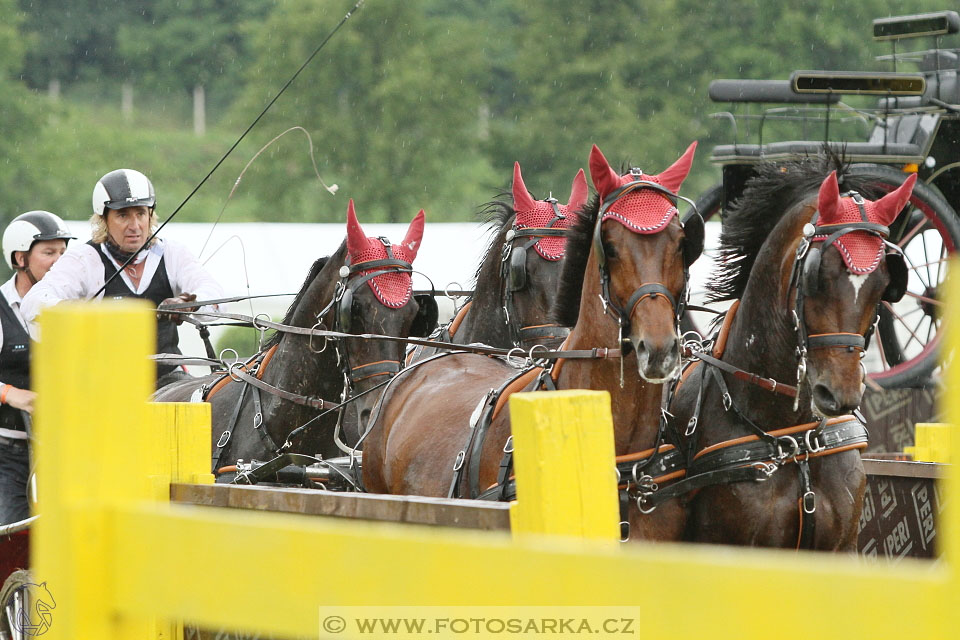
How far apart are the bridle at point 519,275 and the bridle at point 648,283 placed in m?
1.39

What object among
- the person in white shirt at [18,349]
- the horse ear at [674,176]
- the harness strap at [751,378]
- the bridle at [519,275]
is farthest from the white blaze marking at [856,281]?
the person in white shirt at [18,349]

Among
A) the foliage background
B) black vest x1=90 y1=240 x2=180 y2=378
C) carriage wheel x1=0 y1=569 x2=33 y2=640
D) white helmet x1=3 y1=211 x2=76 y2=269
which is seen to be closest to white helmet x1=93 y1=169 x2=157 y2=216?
black vest x1=90 y1=240 x2=180 y2=378

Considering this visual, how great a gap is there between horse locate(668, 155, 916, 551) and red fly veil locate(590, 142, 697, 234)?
0.41 m

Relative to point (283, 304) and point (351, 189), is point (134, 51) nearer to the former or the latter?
point (351, 189)

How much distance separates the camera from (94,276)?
566cm

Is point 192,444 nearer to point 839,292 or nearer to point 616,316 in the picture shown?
point 616,316

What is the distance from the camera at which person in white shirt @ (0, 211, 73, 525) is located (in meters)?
5.37

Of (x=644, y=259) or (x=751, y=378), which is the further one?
(x=751, y=378)

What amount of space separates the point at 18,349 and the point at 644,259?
314 cm

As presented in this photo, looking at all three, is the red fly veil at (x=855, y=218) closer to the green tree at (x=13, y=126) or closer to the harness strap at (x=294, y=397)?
the harness strap at (x=294, y=397)

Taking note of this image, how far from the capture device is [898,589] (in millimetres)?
1215

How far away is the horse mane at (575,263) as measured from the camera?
4.02 m

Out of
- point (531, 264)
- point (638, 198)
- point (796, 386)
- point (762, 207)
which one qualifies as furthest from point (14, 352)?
point (796, 386)

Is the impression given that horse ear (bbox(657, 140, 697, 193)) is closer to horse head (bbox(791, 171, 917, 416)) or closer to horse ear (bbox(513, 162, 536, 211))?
horse head (bbox(791, 171, 917, 416))
